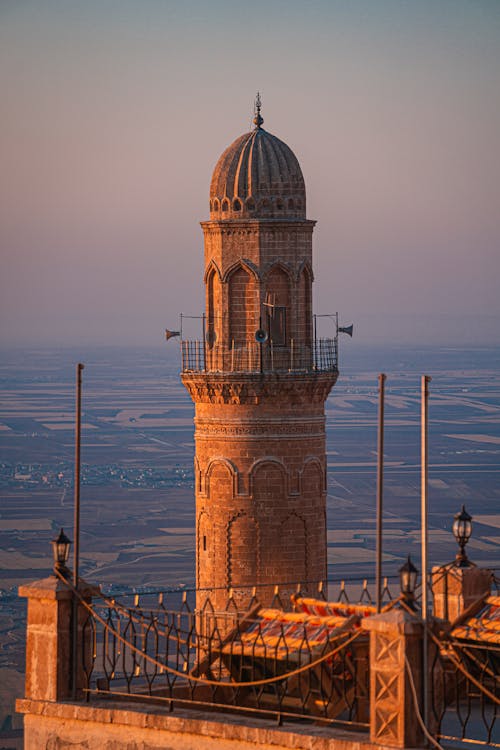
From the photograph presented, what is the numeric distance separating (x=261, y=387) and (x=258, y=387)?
0.06 meters

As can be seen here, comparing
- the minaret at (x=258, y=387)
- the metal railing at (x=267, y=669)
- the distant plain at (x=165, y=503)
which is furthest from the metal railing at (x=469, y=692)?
the distant plain at (x=165, y=503)

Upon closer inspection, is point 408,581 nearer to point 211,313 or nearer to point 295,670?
point 295,670

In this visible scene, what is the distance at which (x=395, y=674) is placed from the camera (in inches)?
796

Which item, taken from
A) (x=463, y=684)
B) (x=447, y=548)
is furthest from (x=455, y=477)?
(x=463, y=684)

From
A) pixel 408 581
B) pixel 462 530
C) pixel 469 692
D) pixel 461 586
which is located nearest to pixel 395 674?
pixel 408 581

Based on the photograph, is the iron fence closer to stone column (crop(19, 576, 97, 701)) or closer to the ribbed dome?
stone column (crop(19, 576, 97, 701))

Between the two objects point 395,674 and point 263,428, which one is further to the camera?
point 263,428

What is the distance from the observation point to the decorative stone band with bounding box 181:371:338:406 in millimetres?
38312

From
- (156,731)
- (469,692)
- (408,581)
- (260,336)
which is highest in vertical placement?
(260,336)

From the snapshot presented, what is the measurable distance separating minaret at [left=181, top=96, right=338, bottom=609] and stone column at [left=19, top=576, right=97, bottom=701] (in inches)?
574

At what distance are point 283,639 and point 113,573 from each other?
8921 cm

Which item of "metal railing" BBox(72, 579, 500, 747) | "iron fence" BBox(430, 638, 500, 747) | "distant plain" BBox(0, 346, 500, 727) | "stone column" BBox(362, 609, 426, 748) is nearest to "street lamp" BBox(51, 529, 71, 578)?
"metal railing" BBox(72, 579, 500, 747)

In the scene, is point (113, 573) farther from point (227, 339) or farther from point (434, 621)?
point (434, 621)

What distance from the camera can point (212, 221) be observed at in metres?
38.6
